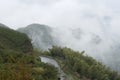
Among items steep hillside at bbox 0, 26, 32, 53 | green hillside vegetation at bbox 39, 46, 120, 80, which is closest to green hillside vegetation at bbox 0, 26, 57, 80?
steep hillside at bbox 0, 26, 32, 53

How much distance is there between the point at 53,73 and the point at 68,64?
24.8 m

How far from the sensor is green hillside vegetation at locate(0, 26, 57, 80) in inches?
1093

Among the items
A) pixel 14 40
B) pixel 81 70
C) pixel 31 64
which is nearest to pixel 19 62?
pixel 31 64

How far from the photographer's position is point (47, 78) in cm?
5022

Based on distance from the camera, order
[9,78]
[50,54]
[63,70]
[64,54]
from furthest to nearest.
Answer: [50,54] < [64,54] < [63,70] < [9,78]

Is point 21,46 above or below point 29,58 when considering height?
above

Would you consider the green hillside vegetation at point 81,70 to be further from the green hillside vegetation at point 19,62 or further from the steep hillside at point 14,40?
the green hillside vegetation at point 19,62

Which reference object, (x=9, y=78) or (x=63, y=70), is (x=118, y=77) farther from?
(x=9, y=78)

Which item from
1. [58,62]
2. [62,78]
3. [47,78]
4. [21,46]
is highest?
[58,62]

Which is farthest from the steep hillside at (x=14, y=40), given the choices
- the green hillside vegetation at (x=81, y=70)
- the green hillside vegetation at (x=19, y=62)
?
the green hillside vegetation at (x=81, y=70)

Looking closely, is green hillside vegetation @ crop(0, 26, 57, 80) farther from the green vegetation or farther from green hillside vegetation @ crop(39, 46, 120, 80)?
green hillside vegetation @ crop(39, 46, 120, 80)

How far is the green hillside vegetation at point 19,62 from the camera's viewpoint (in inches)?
1093

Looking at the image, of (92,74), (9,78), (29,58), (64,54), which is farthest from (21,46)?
(9,78)

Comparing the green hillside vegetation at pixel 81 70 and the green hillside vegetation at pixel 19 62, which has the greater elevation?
the green hillside vegetation at pixel 81 70
